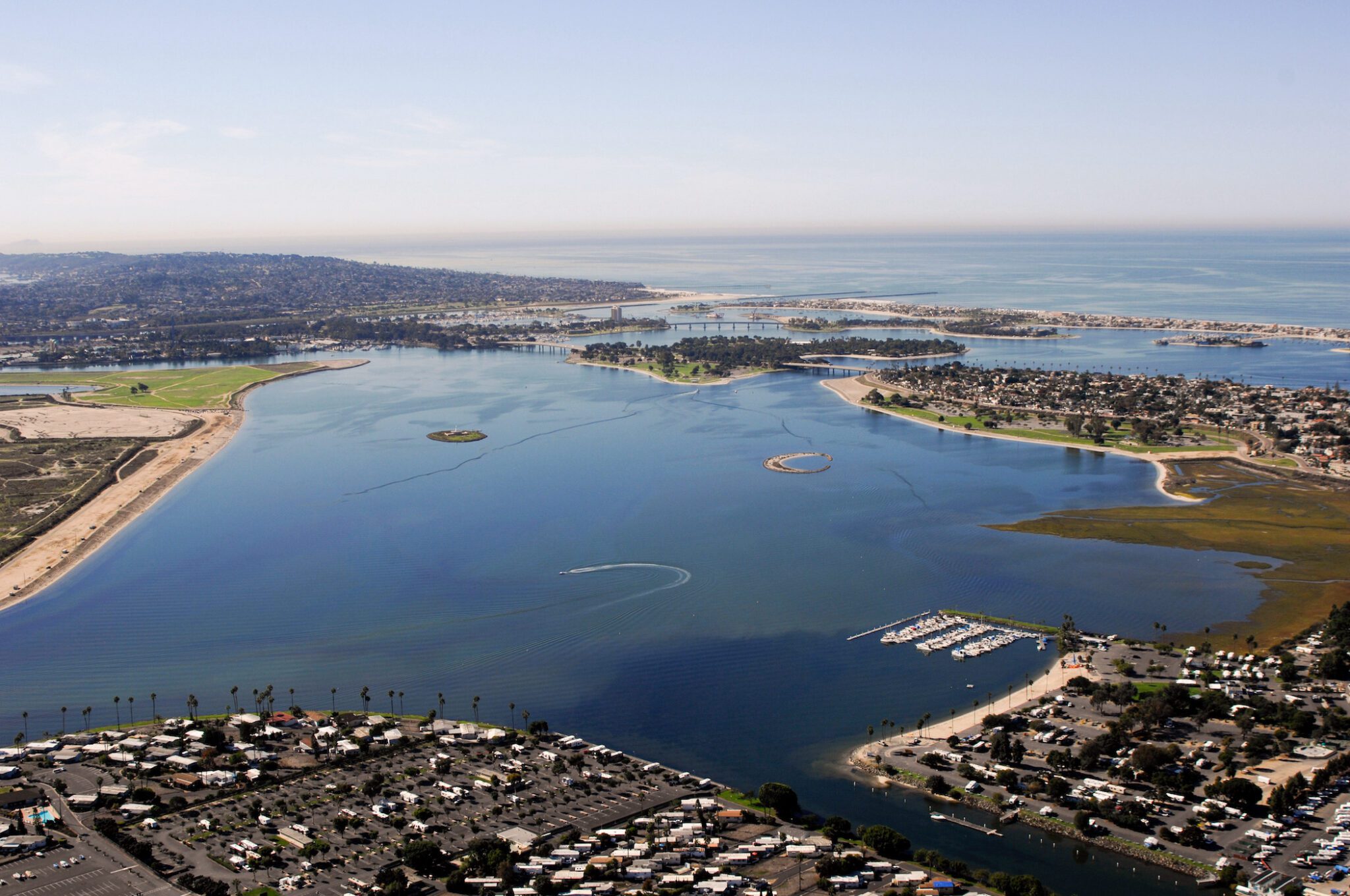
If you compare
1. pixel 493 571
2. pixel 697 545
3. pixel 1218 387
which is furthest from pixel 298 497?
pixel 1218 387

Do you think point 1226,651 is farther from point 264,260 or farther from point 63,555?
point 264,260

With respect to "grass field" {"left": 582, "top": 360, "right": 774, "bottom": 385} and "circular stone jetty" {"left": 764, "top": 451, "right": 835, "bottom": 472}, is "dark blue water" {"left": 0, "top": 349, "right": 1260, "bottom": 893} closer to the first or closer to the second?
"circular stone jetty" {"left": 764, "top": 451, "right": 835, "bottom": 472}

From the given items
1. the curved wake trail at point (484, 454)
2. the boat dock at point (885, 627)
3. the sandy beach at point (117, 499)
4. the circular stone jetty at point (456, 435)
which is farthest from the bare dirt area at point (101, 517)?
the boat dock at point (885, 627)

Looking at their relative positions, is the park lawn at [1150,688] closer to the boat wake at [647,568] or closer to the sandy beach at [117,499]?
the boat wake at [647,568]

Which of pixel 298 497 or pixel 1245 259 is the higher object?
pixel 1245 259

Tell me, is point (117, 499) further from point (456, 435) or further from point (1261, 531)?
point (1261, 531)

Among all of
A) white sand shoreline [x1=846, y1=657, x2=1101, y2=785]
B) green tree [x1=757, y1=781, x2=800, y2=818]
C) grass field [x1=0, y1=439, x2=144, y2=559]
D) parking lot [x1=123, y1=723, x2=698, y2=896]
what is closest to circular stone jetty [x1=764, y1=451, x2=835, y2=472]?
white sand shoreline [x1=846, y1=657, x2=1101, y2=785]
